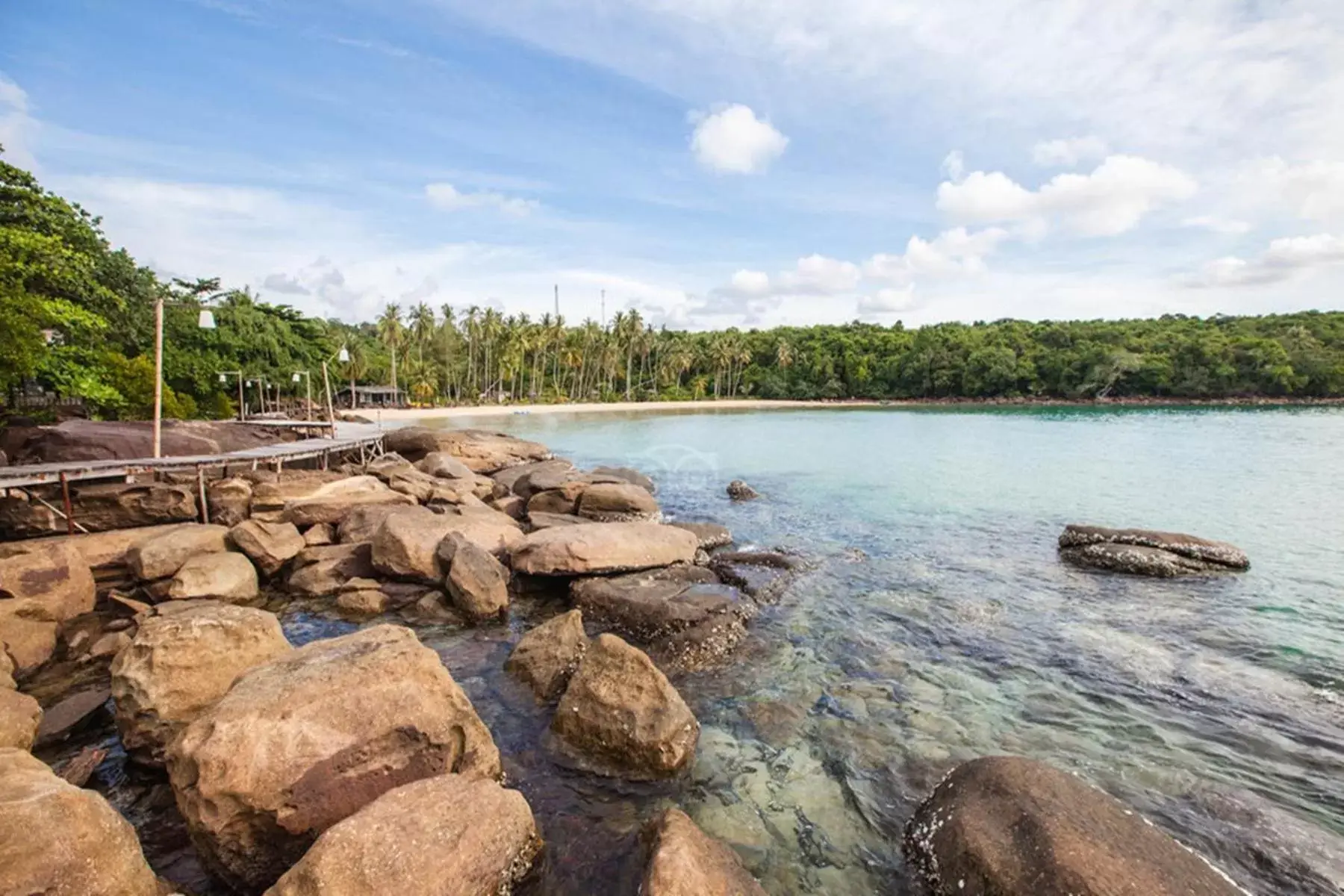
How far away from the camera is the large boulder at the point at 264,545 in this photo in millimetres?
12438

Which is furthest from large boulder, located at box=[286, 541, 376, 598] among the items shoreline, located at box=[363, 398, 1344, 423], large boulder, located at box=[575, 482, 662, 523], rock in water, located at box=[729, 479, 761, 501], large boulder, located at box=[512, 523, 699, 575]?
shoreline, located at box=[363, 398, 1344, 423]

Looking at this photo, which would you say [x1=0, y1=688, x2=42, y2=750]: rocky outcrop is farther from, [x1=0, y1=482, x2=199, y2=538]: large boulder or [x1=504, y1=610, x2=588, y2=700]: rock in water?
[x1=0, y1=482, x2=199, y2=538]: large boulder

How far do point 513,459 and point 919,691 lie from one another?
22.5 metres

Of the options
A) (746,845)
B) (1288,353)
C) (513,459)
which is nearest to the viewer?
(746,845)

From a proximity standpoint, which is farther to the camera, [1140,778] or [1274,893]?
[1140,778]

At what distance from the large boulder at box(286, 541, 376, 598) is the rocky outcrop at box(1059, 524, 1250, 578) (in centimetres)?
1595

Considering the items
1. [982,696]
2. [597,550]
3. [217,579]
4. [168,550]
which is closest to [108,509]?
[168,550]

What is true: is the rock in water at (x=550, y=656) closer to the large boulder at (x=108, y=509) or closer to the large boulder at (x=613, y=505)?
the large boulder at (x=613, y=505)

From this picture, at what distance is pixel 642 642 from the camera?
987 centimetres

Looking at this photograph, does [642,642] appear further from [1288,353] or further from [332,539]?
[1288,353]

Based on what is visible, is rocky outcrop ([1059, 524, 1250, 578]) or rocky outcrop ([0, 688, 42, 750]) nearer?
rocky outcrop ([0, 688, 42, 750])

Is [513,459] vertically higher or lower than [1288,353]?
lower

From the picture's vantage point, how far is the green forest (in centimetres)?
2034

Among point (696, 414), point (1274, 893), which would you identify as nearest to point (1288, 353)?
point (696, 414)
